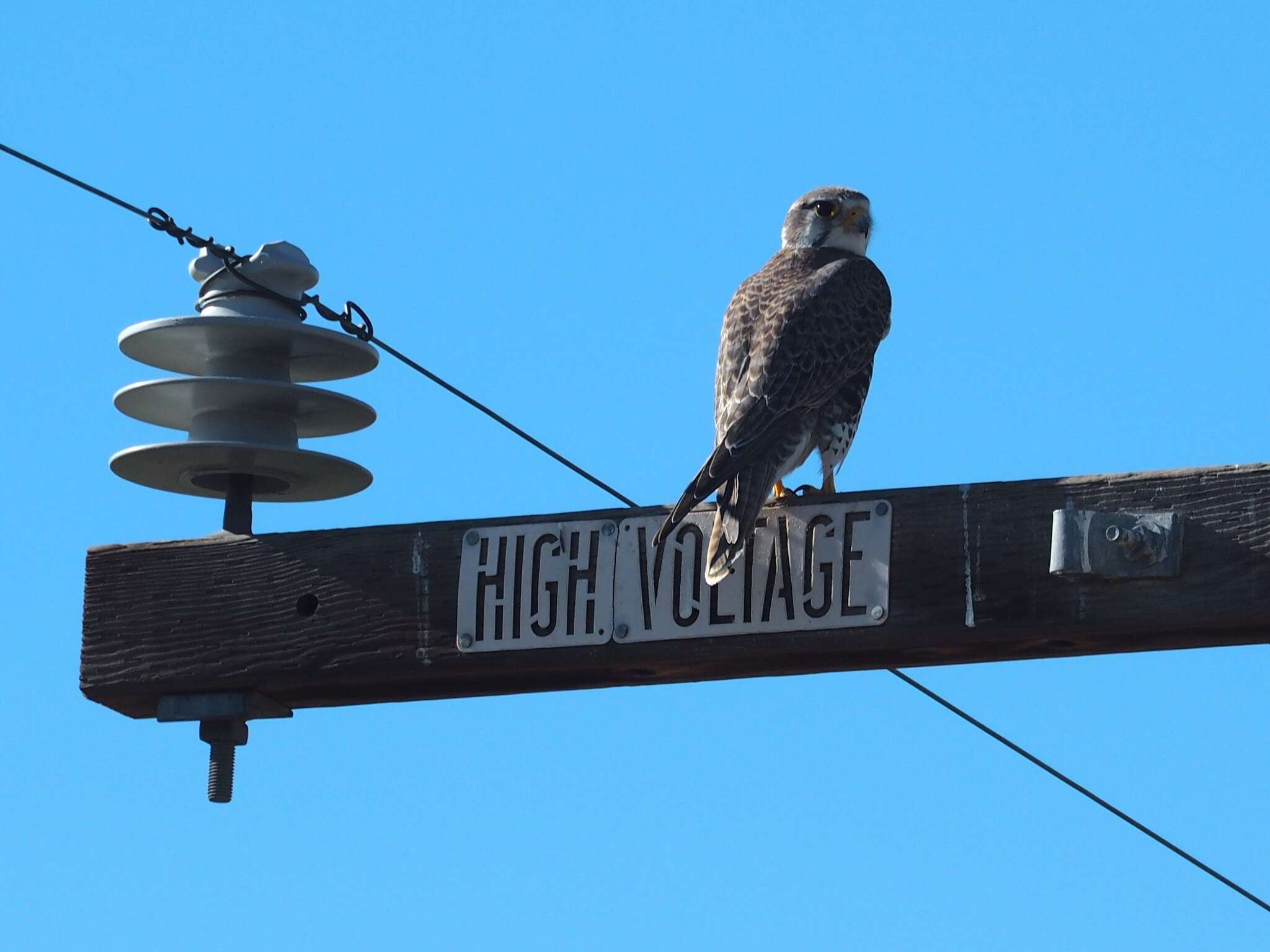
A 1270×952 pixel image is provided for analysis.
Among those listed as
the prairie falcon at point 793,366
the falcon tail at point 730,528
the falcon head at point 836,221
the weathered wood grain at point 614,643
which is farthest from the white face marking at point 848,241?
the weathered wood grain at point 614,643

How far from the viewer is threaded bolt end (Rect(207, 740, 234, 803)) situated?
375 cm

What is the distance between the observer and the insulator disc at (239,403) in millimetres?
3953

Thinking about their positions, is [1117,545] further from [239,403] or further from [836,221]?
[836,221]

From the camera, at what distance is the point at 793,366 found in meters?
4.79

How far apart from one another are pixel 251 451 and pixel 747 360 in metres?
1.38

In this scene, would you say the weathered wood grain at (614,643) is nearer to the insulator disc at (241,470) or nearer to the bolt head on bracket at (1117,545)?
the bolt head on bracket at (1117,545)

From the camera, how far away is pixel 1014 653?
348cm

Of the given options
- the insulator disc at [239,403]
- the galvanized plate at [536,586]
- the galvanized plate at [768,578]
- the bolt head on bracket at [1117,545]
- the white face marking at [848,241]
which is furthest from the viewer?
the white face marking at [848,241]

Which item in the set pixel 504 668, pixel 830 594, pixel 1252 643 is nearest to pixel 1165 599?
pixel 1252 643

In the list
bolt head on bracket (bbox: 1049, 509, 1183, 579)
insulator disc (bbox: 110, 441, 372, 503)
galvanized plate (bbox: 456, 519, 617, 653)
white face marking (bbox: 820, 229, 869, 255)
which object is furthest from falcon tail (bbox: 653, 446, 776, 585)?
white face marking (bbox: 820, 229, 869, 255)

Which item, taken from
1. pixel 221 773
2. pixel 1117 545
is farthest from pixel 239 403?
pixel 1117 545

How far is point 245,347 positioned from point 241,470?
24 centimetres

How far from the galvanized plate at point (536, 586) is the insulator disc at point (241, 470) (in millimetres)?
410

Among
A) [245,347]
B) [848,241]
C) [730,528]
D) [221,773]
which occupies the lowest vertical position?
[221,773]
